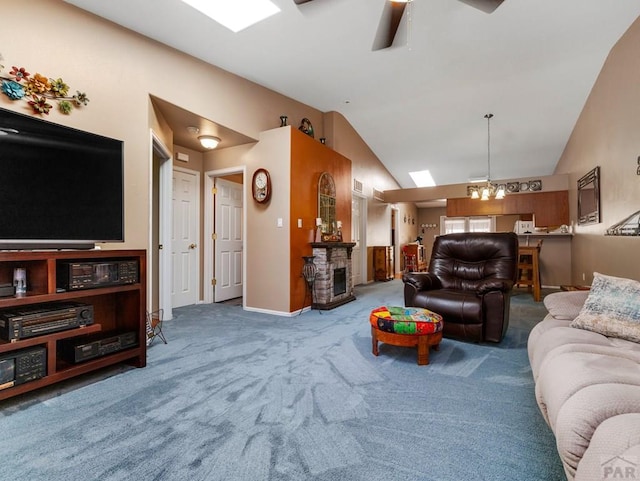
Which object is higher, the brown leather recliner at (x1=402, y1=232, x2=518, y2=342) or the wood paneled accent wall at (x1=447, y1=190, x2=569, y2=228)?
the wood paneled accent wall at (x1=447, y1=190, x2=569, y2=228)

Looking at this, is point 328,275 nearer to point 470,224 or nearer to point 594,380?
point 594,380

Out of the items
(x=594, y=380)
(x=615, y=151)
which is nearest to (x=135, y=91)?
(x=594, y=380)

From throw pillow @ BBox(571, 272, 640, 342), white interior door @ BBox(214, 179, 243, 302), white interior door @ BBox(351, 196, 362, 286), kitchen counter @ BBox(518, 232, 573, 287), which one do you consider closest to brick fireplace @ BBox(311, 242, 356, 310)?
white interior door @ BBox(214, 179, 243, 302)

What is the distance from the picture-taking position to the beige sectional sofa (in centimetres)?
87

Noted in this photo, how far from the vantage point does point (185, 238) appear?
4.56 meters

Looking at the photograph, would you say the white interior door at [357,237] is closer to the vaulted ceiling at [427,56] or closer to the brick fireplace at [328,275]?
the vaulted ceiling at [427,56]

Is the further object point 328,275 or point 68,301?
point 328,275

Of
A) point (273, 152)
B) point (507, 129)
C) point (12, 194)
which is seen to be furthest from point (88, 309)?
point (507, 129)

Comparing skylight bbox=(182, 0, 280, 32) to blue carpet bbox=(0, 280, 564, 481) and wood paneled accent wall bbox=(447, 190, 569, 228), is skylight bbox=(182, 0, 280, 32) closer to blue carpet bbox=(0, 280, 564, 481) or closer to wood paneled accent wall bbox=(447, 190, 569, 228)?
blue carpet bbox=(0, 280, 564, 481)

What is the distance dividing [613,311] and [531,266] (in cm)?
394

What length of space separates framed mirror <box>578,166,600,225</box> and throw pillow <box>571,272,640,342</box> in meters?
2.76

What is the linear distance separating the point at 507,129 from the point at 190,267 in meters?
6.03

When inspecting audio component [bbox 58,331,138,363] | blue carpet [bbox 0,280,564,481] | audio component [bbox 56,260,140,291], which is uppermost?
audio component [bbox 56,260,140,291]

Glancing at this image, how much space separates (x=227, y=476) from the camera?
50.0 inches
